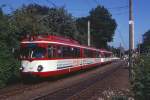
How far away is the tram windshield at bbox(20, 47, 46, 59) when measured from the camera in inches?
1060

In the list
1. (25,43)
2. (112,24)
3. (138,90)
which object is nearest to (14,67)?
(25,43)

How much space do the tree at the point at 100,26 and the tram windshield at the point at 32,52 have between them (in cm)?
6802

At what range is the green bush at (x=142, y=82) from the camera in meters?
12.4

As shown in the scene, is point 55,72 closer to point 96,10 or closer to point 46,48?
point 46,48

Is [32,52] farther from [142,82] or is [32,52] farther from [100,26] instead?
[100,26]

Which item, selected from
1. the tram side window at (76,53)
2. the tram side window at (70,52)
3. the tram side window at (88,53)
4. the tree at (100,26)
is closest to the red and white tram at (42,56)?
the tram side window at (70,52)

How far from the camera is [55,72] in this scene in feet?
94.4

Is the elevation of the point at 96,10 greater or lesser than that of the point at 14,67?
greater

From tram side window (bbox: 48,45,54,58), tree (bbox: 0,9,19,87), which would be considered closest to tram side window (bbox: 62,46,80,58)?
tram side window (bbox: 48,45,54,58)

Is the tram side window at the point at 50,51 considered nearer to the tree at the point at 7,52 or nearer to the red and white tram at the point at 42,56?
the red and white tram at the point at 42,56

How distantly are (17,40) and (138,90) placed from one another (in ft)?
52.7

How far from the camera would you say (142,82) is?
12812 mm

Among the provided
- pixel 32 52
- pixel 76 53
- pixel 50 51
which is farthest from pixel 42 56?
pixel 76 53

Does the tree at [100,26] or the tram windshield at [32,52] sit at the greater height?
the tree at [100,26]
